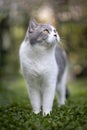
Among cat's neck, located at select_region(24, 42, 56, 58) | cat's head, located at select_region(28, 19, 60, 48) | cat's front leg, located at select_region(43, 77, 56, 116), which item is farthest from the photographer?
cat's front leg, located at select_region(43, 77, 56, 116)

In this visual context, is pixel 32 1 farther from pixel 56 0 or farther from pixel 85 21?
pixel 85 21

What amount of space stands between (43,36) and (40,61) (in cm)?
41

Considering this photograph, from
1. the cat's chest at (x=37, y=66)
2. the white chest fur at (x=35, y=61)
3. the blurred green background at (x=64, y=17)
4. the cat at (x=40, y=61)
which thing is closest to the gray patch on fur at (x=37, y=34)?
the cat at (x=40, y=61)

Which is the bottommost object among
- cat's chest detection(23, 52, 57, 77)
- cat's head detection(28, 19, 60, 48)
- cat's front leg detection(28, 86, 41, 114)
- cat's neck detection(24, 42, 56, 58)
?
cat's front leg detection(28, 86, 41, 114)

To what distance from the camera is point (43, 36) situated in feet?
18.5

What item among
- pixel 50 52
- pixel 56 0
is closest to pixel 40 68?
pixel 50 52

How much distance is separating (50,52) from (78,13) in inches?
167

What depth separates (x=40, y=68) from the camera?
576 cm

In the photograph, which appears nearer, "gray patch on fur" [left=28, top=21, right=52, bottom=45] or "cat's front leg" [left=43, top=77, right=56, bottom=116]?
"gray patch on fur" [left=28, top=21, right=52, bottom=45]

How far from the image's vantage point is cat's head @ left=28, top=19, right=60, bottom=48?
5574 mm

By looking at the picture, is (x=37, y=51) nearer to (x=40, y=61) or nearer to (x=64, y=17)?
(x=40, y=61)

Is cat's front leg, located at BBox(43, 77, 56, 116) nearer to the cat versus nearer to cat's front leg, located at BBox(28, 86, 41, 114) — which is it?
the cat

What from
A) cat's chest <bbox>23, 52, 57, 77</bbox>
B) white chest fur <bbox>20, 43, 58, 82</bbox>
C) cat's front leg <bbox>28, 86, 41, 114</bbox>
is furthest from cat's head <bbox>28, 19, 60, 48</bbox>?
cat's front leg <bbox>28, 86, 41, 114</bbox>

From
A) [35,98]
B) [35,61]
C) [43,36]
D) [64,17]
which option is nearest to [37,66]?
[35,61]
